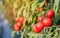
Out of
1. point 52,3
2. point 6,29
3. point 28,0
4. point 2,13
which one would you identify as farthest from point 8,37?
point 52,3

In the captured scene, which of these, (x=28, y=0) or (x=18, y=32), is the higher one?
(x=28, y=0)

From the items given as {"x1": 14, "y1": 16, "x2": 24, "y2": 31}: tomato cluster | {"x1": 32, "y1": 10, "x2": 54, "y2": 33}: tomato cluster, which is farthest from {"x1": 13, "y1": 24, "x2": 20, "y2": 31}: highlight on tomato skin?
{"x1": 32, "y1": 10, "x2": 54, "y2": 33}: tomato cluster

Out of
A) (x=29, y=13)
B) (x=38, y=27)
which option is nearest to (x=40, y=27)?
(x=38, y=27)

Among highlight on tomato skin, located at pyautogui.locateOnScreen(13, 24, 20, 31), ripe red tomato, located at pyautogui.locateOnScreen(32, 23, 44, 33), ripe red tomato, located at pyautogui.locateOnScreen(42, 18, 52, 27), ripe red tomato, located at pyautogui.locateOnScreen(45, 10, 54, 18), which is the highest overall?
ripe red tomato, located at pyautogui.locateOnScreen(45, 10, 54, 18)

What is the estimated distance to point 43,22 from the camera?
1.04 metres

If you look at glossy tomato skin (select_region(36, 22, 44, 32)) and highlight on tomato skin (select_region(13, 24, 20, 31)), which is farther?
highlight on tomato skin (select_region(13, 24, 20, 31))

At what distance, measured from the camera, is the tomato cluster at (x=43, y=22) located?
1028 millimetres

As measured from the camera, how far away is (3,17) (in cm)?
129

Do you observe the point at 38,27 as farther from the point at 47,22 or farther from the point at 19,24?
the point at 19,24

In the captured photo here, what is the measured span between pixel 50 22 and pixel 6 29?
14.8 inches

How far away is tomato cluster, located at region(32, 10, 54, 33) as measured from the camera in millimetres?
1028

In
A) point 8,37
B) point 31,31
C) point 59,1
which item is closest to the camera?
point 59,1

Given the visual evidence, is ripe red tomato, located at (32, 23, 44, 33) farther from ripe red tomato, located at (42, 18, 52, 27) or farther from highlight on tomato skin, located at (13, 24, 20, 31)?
highlight on tomato skin, located at (13, 24, 20, 31)

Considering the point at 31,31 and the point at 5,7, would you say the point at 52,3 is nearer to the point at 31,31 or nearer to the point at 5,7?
the point at 31,31
